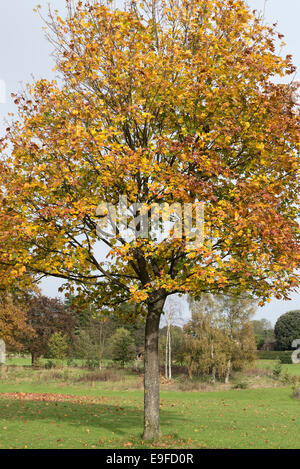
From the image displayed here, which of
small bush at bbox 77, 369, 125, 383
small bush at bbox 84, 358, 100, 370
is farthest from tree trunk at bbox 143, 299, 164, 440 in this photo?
small bush at bbox 84, 358, 100, 370

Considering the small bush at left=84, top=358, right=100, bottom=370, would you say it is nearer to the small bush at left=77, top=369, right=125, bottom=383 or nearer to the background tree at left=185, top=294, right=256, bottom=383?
the small bush at left=77, top=369, right=125, bottom=383

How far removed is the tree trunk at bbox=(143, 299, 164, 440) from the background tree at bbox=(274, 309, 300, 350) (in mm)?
59440

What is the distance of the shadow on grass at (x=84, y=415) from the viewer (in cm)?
1385

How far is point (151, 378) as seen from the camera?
11.0m

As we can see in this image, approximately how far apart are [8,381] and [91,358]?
1204cm

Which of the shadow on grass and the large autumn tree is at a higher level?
the large autumn tree

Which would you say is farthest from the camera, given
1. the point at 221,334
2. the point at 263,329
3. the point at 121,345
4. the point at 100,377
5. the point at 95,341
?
the point at 263,329

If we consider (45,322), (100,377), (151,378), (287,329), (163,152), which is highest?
(163,152)

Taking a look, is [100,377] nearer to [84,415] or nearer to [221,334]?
[221,334]

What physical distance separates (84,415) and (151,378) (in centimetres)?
648

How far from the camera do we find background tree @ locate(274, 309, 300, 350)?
65812mm

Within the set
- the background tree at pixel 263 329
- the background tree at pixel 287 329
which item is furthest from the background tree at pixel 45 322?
the background tree at pixel 263 329

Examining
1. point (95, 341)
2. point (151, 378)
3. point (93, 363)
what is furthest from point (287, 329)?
point (151, 378)

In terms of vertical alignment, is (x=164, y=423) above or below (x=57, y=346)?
below
